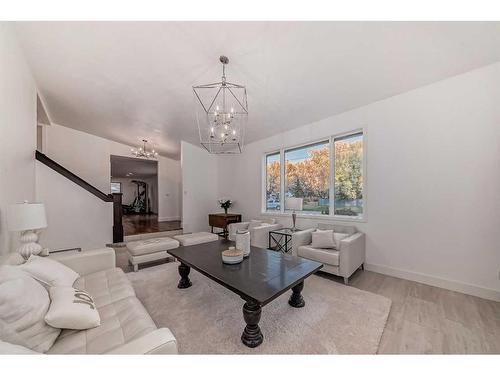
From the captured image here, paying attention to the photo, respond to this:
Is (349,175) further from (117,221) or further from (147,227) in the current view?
(147,227)

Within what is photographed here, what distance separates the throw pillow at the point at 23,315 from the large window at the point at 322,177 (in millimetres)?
3234

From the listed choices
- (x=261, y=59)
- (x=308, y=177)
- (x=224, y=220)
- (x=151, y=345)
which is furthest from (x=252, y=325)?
(x=224, y=220)

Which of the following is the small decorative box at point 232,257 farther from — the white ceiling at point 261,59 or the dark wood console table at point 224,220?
the dark wood console table at point 224,220

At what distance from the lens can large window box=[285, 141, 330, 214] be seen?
3.86 metres

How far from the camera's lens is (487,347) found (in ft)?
5.08

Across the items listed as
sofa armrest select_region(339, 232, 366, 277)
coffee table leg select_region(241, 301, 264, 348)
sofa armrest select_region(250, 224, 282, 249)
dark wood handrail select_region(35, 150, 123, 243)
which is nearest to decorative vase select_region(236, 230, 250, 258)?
coffee table leg select_region(241, 301, 264, 348)

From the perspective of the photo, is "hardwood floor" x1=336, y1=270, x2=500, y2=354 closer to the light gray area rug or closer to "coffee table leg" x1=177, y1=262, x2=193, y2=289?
the light gray area rug

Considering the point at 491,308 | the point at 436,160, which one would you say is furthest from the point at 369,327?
the point at 436,160

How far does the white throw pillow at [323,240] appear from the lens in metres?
3.00

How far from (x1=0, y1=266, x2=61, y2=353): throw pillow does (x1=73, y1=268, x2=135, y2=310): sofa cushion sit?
45cm

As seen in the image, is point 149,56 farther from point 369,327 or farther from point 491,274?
point 491,274

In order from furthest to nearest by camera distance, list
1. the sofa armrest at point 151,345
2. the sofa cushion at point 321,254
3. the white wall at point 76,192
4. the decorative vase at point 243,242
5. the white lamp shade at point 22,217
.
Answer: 1. the white wall at point 76,192
2. the sofa cushion at point 321,254
3. the decorative vase at point 243,242
4. the white lamp shade at point 22,217
5. the sofa armrest at point 151,345

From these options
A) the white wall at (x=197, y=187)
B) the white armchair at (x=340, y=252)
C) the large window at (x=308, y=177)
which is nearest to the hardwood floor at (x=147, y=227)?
the white wall at (x=197, y=187)

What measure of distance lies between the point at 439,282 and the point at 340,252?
1.30 metres
